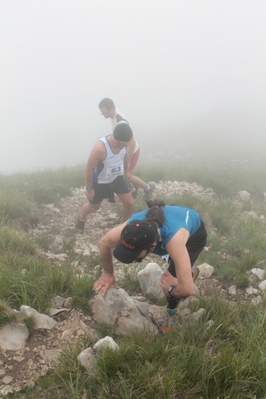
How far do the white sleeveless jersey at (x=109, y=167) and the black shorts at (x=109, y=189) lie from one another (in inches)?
3.6

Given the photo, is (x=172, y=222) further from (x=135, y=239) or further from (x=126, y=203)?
(x=126, y=203)

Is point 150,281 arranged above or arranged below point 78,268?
below

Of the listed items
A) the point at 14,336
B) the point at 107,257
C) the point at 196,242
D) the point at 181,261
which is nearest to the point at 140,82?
the point at 196,242

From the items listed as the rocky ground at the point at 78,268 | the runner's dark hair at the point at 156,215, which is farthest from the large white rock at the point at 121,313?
the runner's dark hair at the point at 156,215

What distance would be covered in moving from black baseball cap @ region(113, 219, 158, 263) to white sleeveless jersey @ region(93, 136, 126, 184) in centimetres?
313

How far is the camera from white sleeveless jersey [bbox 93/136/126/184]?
19.1 feet

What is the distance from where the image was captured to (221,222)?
6895mm

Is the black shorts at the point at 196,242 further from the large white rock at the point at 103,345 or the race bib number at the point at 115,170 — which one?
the race bib number at the point at 115,170

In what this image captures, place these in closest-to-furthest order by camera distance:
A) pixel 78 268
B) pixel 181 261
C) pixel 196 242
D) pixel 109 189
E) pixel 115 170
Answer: pixel 181 261
pixel 196 242
pixel 78 268
pixel 115 170
pixel 109 189

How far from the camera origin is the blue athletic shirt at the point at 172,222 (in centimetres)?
316

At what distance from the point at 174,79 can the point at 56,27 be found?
135m

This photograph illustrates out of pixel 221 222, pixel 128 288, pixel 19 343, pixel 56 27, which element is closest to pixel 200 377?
pixel 19 343

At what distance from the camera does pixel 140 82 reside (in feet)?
356

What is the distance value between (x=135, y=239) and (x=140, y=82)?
114m
